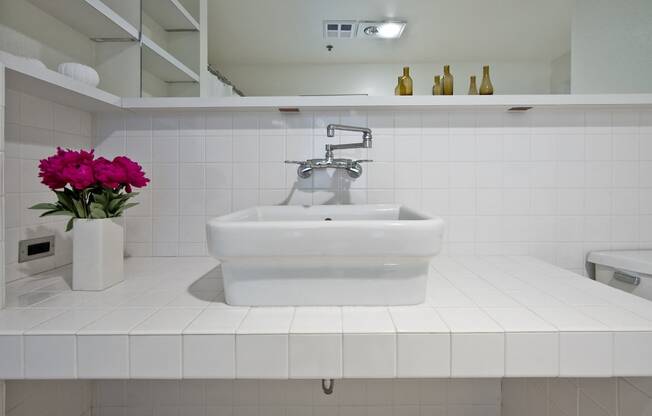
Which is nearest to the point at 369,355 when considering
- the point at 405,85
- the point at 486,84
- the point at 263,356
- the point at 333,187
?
the point at 263,356

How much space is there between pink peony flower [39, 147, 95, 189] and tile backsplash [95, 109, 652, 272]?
1.53 feet

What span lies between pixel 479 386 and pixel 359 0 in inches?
57.7

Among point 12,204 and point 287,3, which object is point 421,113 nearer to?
point 287,3

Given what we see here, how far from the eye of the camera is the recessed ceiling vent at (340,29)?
1333 mm

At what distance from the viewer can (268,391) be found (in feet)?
4.36

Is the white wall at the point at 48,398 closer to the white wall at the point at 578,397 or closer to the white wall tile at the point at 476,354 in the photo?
the white wall tile at the point at 476,354

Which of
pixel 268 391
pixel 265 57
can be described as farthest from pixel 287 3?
pixel 268 391

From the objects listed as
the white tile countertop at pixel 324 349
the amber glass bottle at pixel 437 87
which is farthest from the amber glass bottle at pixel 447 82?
the white tile countertop at pixel 324 349

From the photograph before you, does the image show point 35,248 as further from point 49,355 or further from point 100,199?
point 49,355

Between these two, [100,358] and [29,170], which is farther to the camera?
[29,170]

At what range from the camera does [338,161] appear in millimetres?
1254

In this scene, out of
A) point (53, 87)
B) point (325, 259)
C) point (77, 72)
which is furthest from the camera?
point (77, 72)

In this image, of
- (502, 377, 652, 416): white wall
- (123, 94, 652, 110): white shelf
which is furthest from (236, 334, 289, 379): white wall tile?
(123, 94, 652, 110): white shelf

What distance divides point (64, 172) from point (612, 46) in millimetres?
1852
